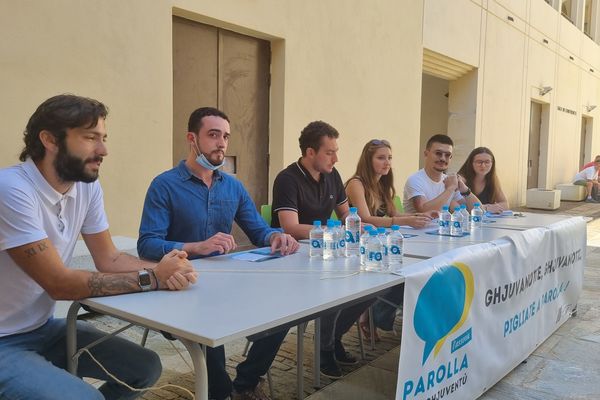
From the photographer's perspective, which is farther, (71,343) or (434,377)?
(434,377)

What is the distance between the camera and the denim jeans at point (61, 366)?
1673 millimetres

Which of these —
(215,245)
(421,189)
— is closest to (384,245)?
(215,245)

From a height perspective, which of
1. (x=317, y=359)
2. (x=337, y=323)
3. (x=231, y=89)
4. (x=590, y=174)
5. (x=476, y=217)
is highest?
(x=231, y=89)

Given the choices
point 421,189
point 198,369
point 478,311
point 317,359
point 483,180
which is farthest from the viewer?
point 483,180

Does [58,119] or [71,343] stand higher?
[58,119]

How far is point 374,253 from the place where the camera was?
8.13ft

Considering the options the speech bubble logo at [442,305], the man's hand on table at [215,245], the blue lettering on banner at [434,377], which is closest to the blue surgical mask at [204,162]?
the man's hand on table at [215,245]

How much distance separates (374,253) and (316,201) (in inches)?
47.9

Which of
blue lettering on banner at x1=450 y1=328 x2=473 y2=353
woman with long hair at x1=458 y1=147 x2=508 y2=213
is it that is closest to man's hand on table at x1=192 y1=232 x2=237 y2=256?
blue lettering on banner at x1=450 y1=328 x2=473 y2=353

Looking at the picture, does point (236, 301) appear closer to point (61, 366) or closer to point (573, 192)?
point (61, 366)

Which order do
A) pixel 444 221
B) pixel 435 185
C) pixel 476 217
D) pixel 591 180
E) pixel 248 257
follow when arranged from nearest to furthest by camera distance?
pixel 248 257
pixel 444 221
pixel 476 217
pixel 435 185
pixel 591 180

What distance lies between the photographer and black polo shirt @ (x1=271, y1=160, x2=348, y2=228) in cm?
347

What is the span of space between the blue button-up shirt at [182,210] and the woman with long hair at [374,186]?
3.93 feet

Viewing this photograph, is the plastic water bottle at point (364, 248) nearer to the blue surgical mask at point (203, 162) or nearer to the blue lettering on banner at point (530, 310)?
the blue surgical mask at point (203, 162)
